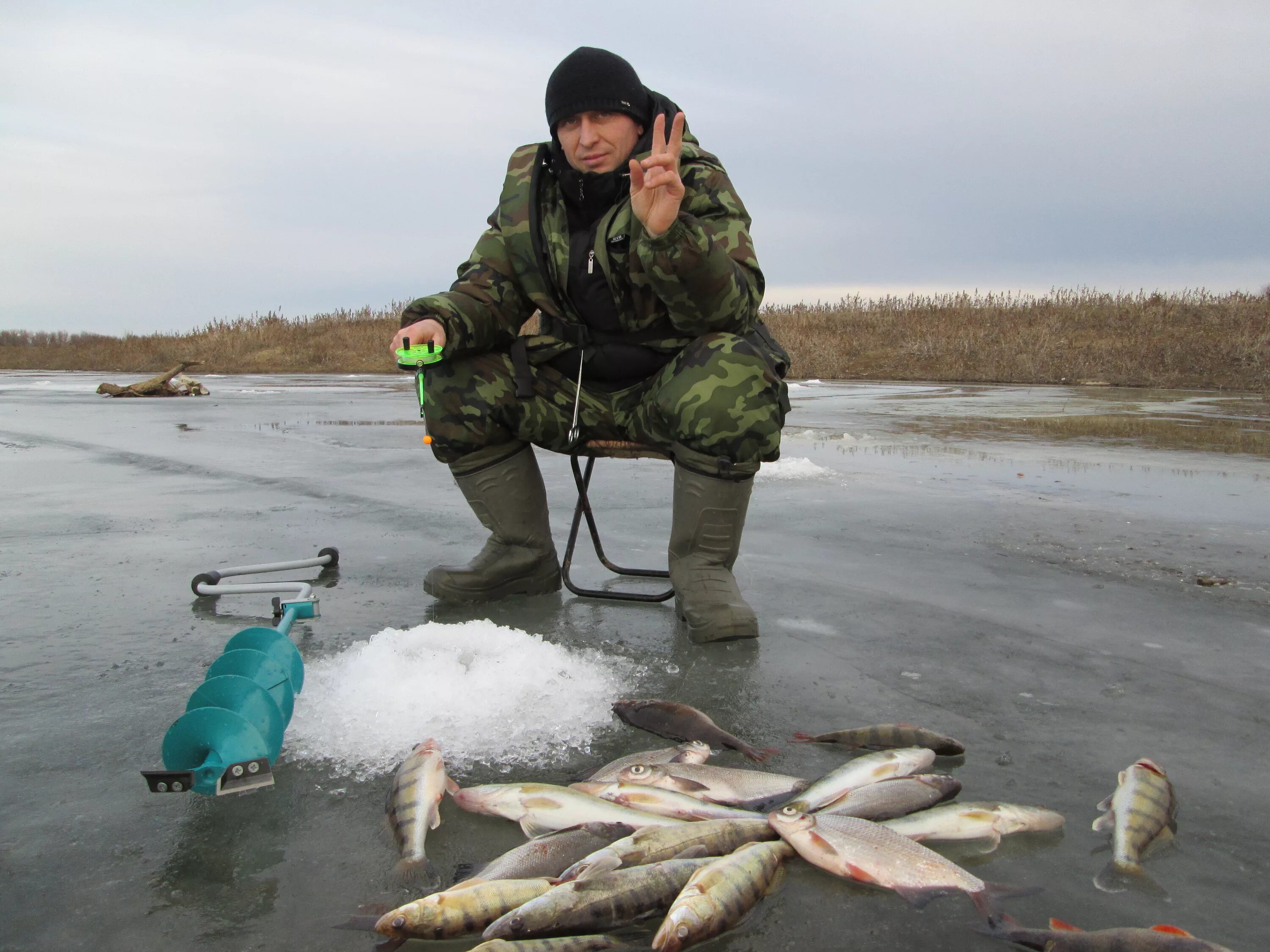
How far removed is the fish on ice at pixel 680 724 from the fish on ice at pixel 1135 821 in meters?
0.66

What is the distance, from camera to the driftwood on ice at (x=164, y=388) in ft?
49.7

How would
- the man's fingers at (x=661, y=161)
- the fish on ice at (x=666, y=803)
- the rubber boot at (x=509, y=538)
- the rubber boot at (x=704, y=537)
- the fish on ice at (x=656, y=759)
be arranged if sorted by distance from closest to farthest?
the fish on ice at (x=666, y=803) → the fish on ice at (x=656, y=759) → the man's fingers at (x=661, y=161) → the rubber boot at (x=704, y=537) → the rubber boot at (x=509, y=538)

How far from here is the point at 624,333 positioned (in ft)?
11.0

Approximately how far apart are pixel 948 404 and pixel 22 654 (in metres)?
12.4

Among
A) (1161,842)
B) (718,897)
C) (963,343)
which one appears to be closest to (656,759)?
(718,897)

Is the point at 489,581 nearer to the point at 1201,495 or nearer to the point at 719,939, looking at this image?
the point at 719,939

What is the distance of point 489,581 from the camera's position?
330cm

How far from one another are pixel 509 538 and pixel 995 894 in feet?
7.12

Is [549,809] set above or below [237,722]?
below

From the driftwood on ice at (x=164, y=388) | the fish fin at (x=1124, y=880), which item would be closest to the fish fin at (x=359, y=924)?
the fish fin at (x=1124, y=880)

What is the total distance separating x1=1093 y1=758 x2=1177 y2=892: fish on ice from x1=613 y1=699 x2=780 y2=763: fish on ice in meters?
0.66

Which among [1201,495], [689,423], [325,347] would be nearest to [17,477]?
[689,423]

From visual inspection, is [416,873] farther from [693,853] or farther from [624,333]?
[624,333]

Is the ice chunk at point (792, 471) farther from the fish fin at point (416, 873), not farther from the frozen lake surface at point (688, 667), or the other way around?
the fish fin at point (416, 873)
